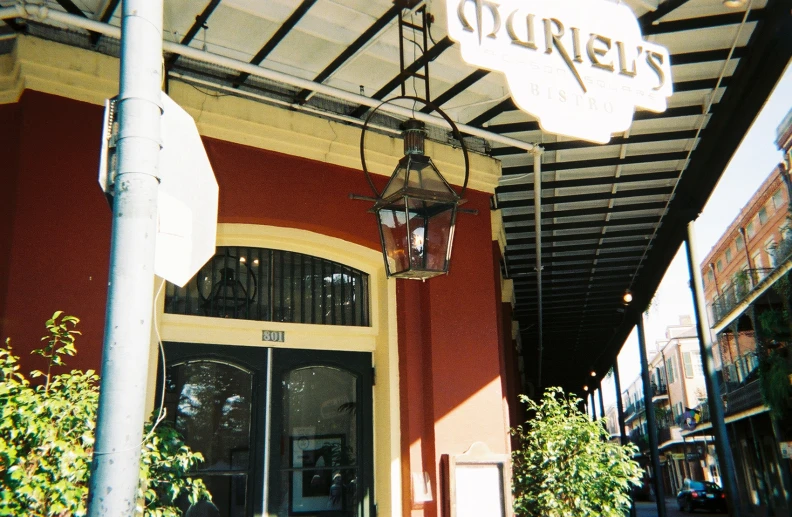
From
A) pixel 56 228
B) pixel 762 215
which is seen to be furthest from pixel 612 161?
pixel 762 215

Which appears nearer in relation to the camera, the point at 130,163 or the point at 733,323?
the point at 130,163

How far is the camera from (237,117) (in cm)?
553

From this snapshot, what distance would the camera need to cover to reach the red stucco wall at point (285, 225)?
4512mm

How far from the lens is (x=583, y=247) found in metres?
11.0

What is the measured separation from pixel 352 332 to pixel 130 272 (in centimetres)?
438

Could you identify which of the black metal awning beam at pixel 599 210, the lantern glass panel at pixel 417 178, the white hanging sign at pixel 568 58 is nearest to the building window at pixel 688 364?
the black metal awning beam at pixel 599 210

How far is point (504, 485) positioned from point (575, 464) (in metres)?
0.92

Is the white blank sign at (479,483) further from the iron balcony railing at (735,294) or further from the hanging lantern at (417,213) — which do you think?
the iron balcony railing at (735,294)

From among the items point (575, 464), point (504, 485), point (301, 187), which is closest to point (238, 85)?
point (301, 187)

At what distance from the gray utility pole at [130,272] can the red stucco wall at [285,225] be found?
294 centimetres

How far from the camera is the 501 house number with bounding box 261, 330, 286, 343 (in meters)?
5.72

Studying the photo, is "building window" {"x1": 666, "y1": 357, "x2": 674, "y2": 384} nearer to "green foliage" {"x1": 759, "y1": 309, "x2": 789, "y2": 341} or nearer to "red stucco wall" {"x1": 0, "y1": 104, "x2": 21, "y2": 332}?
"green foliage" {"x1": 759, "y1": 309, "x2": 789, "y2": 341}

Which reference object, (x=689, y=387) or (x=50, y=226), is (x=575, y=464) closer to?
(x=50, y=226)

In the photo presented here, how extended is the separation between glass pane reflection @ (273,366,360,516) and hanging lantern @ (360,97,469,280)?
76.4 inches
